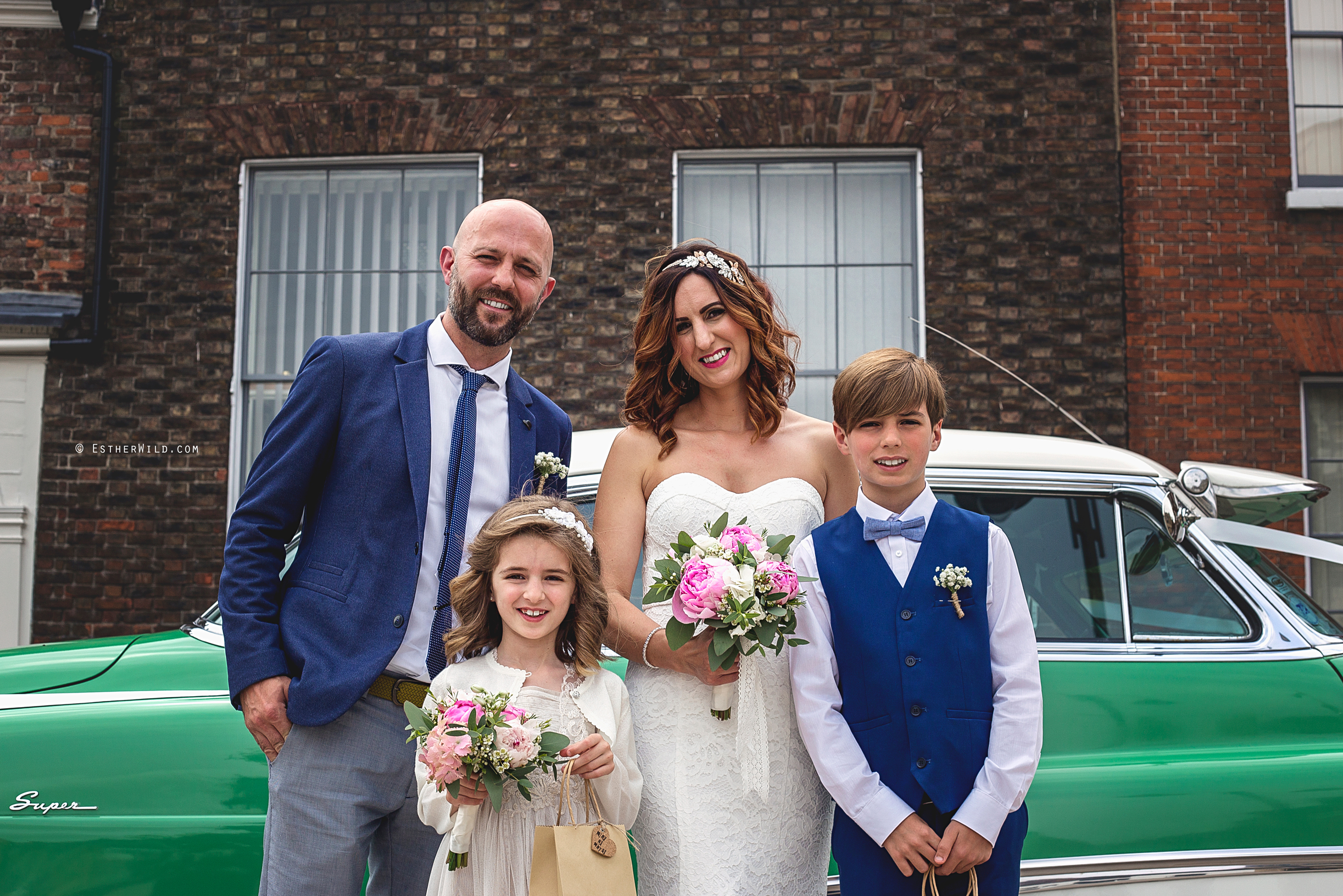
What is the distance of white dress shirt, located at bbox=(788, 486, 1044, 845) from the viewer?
2.12 m

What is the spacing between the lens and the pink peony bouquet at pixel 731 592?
6.84 ft

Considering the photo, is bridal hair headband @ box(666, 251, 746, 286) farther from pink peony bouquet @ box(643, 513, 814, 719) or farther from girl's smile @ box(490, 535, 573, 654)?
girl's smile @ box(490, 535, 573, 654)

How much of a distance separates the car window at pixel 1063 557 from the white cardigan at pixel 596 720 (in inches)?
53.8

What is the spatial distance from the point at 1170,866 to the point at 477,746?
1.91m

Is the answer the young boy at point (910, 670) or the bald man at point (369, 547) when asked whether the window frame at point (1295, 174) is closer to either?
the young boy at point (910, 670)

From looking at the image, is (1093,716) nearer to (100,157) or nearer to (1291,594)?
(1291,594)

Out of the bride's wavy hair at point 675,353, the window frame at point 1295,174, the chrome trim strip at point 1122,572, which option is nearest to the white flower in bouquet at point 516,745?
the bride's wavy hair at point 675,353

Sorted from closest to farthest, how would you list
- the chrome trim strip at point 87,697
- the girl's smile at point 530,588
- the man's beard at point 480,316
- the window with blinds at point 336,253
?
the girl's smile at point 530,588
the man's beard at point 480,316
the chrome trim strip at point 87,697
the window with blinds at point 336,253

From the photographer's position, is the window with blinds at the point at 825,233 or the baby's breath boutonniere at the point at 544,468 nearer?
the baby's breath boutonniere at the point at 544,468

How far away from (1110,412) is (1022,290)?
1.06m

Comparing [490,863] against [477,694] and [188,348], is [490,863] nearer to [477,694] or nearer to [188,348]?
[477,694]

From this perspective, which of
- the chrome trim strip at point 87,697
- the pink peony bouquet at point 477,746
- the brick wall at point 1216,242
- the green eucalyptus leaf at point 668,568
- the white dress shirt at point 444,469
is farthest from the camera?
the brick wall at point 1216,242

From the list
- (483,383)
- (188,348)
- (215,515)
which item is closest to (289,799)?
(483,383)

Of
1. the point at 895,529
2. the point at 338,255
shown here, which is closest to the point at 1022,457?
the point at 895,529
